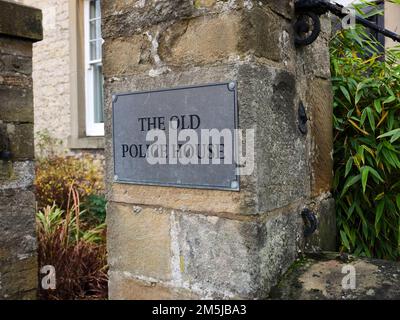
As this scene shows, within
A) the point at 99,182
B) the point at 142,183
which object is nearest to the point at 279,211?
the point at 142,183

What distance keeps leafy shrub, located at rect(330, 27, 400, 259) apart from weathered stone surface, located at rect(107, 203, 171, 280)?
830 mm

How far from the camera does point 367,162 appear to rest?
5.99 feet

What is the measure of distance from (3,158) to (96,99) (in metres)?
4.03

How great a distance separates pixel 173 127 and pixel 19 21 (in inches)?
74.8

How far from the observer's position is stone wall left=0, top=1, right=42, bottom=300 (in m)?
2.71

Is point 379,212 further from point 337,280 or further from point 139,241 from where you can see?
point 139,241

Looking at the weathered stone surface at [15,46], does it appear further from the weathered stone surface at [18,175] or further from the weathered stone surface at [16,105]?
the weathered stone surface at [18,175]

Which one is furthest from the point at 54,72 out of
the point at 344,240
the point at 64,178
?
the point at 344,240

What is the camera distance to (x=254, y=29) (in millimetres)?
1319

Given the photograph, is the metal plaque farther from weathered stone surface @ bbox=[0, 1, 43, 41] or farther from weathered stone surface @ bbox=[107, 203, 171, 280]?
weathered stone surface @ bbox=[0, 1, 43, 41]

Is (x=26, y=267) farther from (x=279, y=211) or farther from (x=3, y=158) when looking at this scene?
(x=279, y=211)

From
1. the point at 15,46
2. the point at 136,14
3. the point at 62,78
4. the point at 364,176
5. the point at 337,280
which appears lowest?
the point at 337,280

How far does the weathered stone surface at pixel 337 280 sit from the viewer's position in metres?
1.33

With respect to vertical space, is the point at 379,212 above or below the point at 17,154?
below
